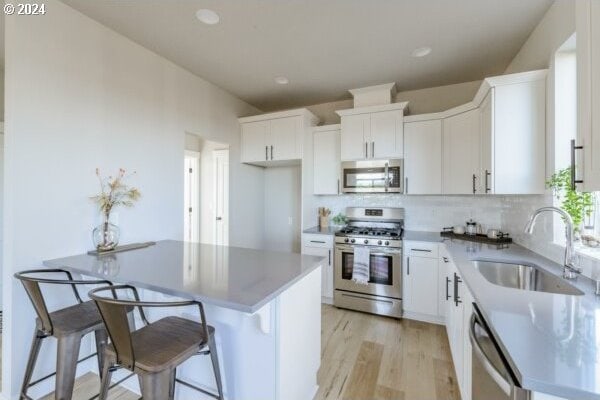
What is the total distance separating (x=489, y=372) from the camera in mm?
1011

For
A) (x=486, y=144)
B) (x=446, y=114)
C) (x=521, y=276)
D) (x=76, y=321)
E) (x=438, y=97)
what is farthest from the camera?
(x=438, y=97)

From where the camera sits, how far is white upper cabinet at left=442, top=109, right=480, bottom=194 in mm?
2736

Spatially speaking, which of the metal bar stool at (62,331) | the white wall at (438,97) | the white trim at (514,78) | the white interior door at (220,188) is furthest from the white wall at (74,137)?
the white trim at (514,78)

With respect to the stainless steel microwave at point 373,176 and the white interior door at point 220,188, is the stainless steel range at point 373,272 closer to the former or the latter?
the stainless steel microwave at point 373,176

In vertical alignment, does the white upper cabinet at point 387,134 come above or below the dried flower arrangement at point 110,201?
above

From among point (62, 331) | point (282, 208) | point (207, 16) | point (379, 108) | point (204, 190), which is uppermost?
point (207, 16)

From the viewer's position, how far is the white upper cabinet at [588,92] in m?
1.03

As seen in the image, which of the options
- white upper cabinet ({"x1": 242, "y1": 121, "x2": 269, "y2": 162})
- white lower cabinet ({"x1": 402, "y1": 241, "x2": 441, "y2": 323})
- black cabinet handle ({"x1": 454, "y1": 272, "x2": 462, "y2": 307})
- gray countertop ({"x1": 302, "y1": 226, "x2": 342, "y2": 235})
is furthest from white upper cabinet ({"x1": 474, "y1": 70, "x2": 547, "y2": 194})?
white upper cabinet ({"x1": 242, "y1": 121, "x2": 269, "y2": 162})

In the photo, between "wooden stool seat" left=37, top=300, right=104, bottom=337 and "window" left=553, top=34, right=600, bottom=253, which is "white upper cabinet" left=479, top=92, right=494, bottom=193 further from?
"wooden stool seat" left=37, top=300, right=104, bottom=337

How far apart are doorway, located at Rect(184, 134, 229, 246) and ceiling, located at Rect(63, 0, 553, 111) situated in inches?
58.0

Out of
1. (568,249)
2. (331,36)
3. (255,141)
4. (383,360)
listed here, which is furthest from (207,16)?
(383,360)

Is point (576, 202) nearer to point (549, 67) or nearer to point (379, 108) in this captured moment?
point (549, 67)

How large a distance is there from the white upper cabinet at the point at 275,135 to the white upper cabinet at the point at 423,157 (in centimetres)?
131

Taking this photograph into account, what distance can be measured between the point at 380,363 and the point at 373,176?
2058mm
